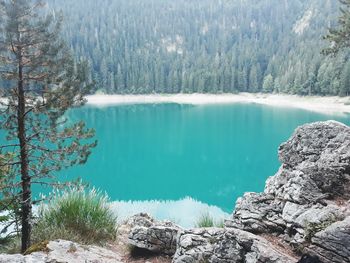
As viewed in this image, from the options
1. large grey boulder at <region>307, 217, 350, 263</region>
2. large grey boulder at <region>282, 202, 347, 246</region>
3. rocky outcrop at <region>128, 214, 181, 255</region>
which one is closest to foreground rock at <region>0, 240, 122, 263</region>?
rocky outcrop at <region>128, 214, 181, 255</region>

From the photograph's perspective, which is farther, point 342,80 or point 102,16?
point 102,16

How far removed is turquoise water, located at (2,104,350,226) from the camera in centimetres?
2611

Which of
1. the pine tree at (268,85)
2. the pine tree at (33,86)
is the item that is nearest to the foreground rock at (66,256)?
the pine tree at (33,86)

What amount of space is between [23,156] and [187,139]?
1778 inches

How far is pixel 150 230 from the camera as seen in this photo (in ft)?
22.8

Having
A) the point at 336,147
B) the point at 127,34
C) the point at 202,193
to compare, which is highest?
the point at 127,34

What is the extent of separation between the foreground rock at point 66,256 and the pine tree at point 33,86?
165 centimetres

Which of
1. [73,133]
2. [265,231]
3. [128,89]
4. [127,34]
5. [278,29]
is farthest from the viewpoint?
[278,29]

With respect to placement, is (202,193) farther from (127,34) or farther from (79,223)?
(127,34)

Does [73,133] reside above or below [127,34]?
below

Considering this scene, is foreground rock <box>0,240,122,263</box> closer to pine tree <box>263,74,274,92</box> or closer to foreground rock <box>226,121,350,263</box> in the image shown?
foreground rock <box>226,121,350,263</box>

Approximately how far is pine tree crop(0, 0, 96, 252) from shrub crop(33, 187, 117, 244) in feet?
1.01

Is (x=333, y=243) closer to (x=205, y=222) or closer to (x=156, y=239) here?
(x=156, y=239)

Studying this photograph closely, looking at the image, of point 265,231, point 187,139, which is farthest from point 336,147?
point 187,139
